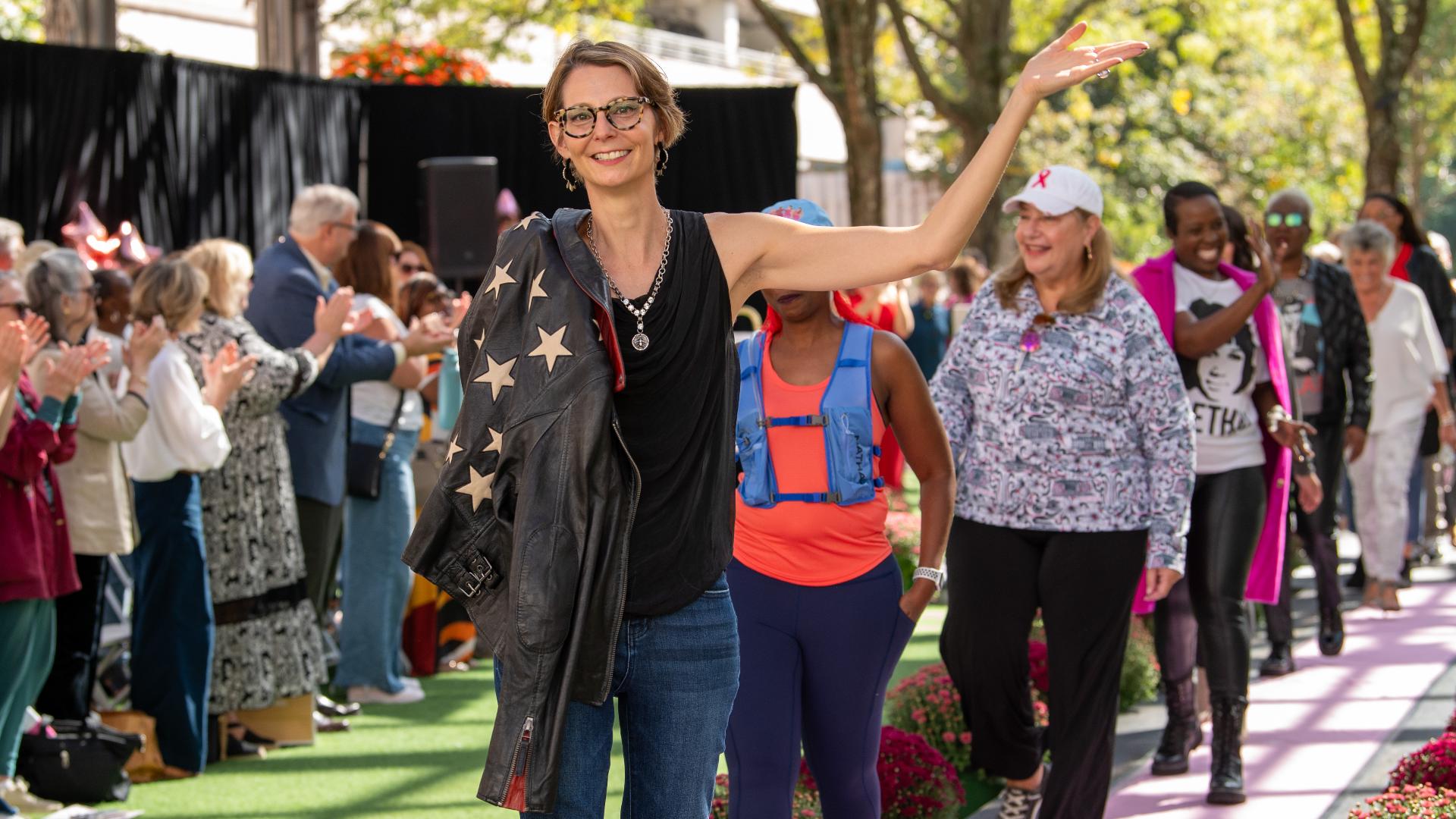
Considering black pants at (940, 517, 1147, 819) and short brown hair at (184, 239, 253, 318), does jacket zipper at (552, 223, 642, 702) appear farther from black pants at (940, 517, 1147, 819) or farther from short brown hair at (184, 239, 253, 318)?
short brown hair at (184, 239, 253, 318)

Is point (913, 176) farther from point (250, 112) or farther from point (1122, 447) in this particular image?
point (1122, 447)

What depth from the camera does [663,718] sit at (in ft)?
10.6

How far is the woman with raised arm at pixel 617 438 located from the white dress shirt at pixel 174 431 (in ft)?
11.6

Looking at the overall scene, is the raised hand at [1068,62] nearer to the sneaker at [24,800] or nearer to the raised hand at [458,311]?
the raised hand at [458,311]

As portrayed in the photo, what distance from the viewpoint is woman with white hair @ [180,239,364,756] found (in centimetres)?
690

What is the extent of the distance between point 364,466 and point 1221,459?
158 inches

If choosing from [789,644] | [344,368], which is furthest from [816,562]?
[344,368]

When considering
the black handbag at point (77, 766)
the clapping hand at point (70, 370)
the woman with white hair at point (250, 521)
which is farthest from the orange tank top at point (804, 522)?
the woman with white hair at point (250, 521)

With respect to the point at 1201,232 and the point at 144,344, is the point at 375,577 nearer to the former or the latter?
the point at 144,344

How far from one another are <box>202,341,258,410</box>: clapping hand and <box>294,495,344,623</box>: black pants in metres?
1.14

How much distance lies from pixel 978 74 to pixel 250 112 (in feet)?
25.0

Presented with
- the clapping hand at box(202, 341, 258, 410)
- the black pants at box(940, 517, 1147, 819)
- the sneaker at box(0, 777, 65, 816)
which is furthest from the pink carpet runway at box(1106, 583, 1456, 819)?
the sneaker at box(0, 777, 65, 816)

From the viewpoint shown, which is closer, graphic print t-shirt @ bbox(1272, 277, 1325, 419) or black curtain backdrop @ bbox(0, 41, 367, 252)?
graphic print t-shirt @ bbox(1272, 277, 1325, 419)

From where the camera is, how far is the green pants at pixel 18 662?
588 cm
